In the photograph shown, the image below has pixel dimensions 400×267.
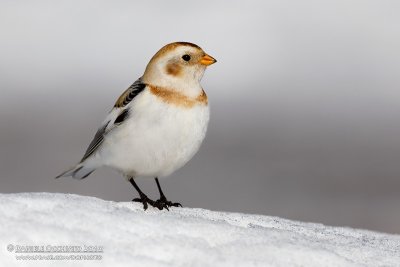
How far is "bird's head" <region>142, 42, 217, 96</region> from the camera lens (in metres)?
5.57

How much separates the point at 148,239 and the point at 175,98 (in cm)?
160

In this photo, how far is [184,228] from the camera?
170 inches

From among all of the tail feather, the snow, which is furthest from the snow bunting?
the snow

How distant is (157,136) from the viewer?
17.7 feet

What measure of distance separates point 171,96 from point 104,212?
4.47ft

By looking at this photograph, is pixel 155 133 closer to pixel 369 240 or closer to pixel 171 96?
pixel 171 96

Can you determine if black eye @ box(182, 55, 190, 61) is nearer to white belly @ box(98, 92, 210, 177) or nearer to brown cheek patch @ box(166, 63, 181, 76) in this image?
brown cheek patch @ box(166, 63, 181, 76)

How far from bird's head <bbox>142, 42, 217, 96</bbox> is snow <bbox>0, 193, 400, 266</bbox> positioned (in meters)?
1.13

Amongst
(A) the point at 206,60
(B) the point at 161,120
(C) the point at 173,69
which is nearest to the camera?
(B) the point at 161,120

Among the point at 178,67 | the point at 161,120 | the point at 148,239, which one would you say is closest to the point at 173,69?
the point at 178,67

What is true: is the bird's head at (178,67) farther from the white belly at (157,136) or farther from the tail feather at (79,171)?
Answer: the tail feather at (79,171)

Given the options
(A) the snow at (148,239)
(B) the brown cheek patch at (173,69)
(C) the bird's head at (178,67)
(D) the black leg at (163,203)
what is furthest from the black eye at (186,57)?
(A) the snow at (148,239)

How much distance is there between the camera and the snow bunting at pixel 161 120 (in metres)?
5.39

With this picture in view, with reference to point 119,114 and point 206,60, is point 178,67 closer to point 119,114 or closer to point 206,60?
point 206,60
